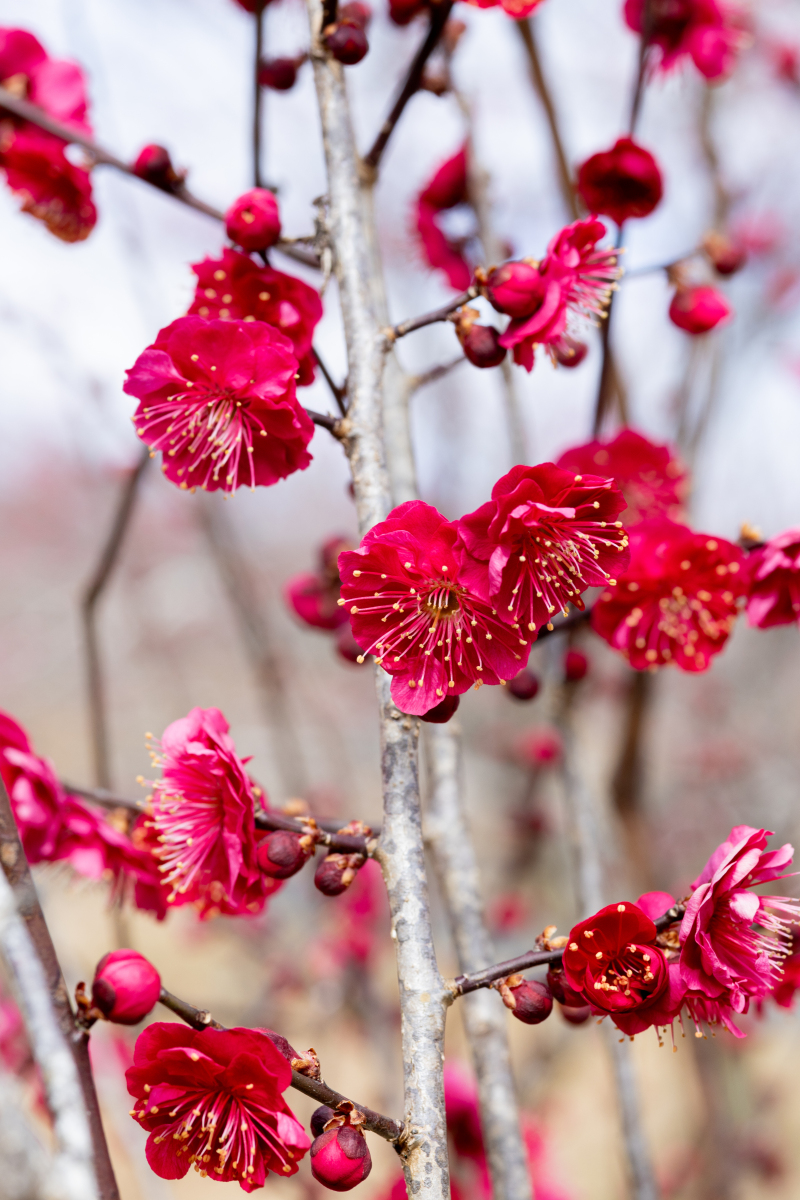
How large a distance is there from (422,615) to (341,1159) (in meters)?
0.47

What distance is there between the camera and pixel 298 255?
4.16 ft

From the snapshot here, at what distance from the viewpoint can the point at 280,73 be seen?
Answer: 1353mm

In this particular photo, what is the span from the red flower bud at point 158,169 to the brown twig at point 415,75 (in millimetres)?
274

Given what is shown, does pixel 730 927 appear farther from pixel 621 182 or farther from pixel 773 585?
pixel 621 182

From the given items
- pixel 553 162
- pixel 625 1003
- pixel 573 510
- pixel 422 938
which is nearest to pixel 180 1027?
pixel 422 938

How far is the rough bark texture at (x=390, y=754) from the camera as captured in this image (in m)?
0.66

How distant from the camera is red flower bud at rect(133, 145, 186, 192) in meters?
→ 1.14

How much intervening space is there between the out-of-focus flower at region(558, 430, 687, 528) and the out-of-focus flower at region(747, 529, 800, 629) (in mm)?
239

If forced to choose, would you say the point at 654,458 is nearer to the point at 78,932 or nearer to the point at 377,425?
the point at 377,425

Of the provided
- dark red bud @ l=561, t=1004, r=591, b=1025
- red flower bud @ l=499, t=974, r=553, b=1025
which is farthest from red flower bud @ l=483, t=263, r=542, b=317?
dark red bud @ l=561, t=1004, r=591, b=1025

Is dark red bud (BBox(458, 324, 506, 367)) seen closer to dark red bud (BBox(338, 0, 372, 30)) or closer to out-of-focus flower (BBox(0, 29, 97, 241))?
dark red bud (BBox(338, 0, 372, 30))

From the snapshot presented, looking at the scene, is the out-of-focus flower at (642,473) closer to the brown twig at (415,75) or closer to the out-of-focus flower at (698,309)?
the out-of-focus flower at (698,309)

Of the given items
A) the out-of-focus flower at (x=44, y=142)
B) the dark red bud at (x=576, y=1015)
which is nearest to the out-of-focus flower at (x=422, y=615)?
the dark red bud at (x=576, y=1015)

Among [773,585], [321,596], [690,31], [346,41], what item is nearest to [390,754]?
[773,585]
